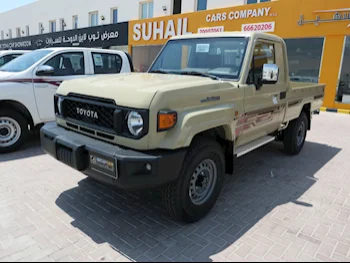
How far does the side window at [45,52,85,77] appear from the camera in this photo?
6023mm

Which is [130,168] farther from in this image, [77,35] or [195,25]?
[77,35]

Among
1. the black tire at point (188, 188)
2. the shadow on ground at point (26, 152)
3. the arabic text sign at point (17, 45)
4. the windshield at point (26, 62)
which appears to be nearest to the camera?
the black tire at point (188, 188)

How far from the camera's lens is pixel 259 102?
4.00 metres

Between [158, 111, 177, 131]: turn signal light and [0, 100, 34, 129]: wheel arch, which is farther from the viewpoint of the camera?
[0, 100, 34, 129]: wheel arch

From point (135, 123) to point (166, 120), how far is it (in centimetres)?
29

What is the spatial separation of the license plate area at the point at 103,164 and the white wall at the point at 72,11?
1424 cm

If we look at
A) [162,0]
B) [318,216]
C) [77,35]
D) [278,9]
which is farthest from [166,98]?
[77,35]

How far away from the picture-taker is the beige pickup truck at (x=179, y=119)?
2.67 m

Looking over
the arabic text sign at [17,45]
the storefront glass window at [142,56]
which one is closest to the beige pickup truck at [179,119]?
the storefront glass window at [142,56]

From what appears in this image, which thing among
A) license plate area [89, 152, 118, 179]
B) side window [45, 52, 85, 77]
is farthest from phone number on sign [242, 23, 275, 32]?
license plate area [89, 152, 118, 179]

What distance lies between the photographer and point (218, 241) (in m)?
2.93

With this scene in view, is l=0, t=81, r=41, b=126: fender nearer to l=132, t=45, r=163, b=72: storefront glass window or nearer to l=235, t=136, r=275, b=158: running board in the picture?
l=235, t=136, r=275, b=158: running board

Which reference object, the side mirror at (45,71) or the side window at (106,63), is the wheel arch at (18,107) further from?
the side window at (106,63)

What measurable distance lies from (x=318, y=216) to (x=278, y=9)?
11670 mm
